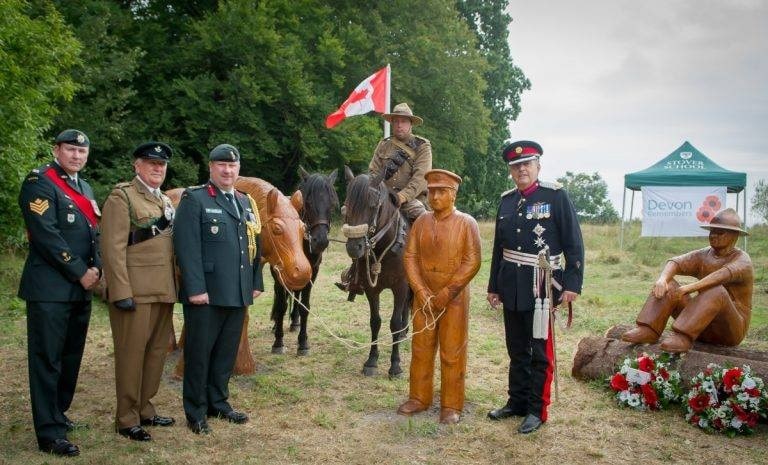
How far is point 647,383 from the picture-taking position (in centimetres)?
557

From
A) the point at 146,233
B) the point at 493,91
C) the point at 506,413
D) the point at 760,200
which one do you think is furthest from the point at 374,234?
the point at 760,200

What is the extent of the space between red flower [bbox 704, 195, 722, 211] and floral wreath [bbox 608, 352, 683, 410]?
13.2 meters

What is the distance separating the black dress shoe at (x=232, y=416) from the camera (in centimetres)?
510

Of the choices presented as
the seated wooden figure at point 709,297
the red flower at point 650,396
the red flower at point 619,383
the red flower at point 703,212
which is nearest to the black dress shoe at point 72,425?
the red flower at point 619,383

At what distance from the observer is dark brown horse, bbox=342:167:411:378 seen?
6027mm

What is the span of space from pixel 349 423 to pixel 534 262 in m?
2.08

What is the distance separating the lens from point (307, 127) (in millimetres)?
20484

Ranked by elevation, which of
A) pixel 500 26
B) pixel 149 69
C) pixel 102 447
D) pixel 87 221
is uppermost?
pixel 500 26

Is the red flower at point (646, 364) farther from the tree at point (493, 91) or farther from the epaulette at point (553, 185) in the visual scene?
the tree at point (493, 91)

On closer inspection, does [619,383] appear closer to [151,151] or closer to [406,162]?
[406,162]

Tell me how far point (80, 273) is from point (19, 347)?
4.21m

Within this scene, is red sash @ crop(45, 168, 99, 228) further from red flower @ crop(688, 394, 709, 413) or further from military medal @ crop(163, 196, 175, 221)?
red flower @ crop(688, 394, 709, 413)

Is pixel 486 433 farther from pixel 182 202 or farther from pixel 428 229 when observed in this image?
pixel 182 202

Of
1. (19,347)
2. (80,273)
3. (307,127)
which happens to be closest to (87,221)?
(80,273)
